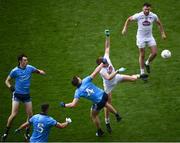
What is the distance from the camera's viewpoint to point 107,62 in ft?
49.3

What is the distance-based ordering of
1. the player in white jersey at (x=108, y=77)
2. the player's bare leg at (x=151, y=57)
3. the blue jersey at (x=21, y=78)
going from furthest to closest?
the player's bare leg at (x=151, y=57)
the blue jersey at (x=21, y=78)
the player in white jersey at (x=108, y=77)

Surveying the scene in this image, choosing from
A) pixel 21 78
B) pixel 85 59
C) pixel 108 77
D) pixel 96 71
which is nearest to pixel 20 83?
pixel 21 78

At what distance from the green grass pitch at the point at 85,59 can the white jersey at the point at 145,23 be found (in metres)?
1.54

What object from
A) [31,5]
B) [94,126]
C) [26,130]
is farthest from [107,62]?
[31,5]

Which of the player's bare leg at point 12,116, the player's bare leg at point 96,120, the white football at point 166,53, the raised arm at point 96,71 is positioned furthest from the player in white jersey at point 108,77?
the player's bare leg at point 12,116

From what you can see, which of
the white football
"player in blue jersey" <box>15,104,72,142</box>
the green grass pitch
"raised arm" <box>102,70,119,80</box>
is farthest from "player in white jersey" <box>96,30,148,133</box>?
"player in blue jersey" <box>15,104,72,142</box>

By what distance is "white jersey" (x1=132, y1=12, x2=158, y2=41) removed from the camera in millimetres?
16922

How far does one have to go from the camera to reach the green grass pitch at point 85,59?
15672mm

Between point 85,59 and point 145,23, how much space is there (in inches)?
121

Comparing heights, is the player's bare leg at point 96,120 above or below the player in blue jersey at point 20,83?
below

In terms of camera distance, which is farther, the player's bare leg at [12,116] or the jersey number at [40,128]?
the player's bare leg at [12,116]

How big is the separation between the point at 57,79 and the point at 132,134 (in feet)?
13.4

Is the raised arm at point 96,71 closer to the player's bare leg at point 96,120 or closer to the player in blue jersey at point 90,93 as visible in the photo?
the player in blue jersey at point 90,93

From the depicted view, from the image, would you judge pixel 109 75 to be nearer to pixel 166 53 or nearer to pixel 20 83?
pixel 20 83
